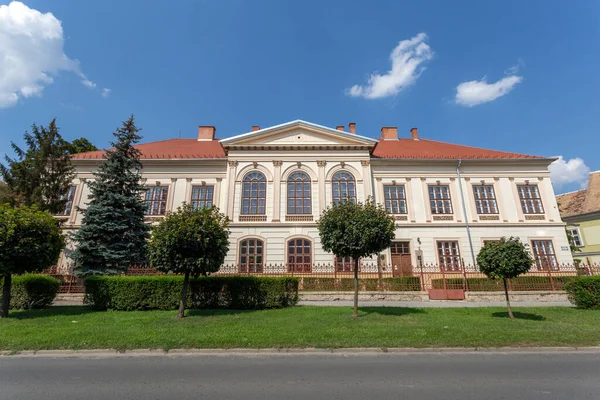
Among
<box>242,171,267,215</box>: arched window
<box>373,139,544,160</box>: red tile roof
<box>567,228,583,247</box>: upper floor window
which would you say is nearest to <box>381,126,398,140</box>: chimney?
<box>373,139,544,160</box>: red tile roof

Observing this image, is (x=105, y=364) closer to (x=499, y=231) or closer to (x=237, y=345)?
(x=237, y=345)

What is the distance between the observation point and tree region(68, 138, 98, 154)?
31.3 meters

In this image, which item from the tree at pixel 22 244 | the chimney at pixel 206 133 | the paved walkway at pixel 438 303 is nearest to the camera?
the tree at pixel 22 244

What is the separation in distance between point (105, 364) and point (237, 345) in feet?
9.03

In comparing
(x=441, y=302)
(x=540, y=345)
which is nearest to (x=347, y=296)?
(x=441, y=302)

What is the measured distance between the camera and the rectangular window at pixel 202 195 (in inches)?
965

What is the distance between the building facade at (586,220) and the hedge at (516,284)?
20835 mm

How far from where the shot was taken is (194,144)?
29.7 meters

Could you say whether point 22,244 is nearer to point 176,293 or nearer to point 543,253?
point 176,293

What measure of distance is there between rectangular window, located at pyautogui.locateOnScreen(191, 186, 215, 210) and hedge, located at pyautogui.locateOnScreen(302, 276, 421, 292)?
474 inches

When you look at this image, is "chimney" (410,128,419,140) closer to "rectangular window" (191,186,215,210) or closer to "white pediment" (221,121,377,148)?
"white pediment" (221,121,377,148)

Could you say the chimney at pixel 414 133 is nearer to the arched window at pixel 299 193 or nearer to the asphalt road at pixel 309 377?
the arched window at pixel 299 193

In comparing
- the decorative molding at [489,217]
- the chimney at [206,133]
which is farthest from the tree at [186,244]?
the chimney at [206,133]

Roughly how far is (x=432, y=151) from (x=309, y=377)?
86.8 feet
